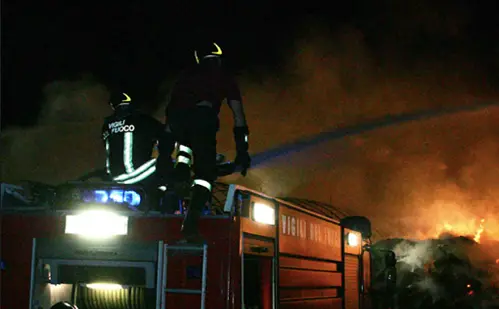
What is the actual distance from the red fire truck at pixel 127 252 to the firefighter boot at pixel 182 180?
0.16m

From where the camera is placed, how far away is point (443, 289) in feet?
51.2

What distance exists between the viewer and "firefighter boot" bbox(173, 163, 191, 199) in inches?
264

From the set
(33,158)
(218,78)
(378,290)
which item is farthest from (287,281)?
(33,158)

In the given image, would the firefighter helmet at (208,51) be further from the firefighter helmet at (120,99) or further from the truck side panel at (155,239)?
the truck side panel at (155,239)

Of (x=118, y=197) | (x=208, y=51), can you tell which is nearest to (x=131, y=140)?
(x=118, y=197)

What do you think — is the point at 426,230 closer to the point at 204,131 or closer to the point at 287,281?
the point at 287,281

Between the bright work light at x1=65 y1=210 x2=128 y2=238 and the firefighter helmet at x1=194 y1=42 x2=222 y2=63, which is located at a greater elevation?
the firefighter helmet at x1=194 y1=42 x2=222 y2=63

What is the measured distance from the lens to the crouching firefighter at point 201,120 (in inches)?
260

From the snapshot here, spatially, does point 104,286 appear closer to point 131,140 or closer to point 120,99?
point 131,140

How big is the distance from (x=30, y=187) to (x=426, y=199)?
17.9 meters

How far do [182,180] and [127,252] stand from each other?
968 millimetres

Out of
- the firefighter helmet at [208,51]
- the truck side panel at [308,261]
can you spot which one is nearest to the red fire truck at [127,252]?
the truck side panel at [308,261]

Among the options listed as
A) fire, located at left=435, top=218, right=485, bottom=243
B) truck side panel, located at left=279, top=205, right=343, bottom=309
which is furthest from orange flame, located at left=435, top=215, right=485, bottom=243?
truck side panel, located at left=279, top=205, right=343, bottom=309

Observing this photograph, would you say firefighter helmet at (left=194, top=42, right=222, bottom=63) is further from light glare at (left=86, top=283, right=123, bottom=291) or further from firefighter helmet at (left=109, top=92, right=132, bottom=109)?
light glare at (left=86, top=283, right=123, bottom=291)
